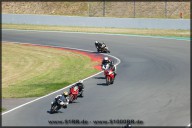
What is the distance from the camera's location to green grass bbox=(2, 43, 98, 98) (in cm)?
2345

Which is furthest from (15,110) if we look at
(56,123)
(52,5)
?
(52,5)

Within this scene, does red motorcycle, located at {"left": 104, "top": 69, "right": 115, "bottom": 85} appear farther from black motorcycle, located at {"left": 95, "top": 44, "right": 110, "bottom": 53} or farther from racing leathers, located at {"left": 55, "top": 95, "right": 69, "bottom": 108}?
black motorcycle, located at {"left": 95, "top": 44, "right": 110, "bottom": 53}

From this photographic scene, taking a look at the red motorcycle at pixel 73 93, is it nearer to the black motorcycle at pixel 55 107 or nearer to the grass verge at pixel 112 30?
the black motorcycle at pixel 55 107

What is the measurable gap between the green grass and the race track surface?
1.79 meters

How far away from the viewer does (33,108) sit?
18.4 meters

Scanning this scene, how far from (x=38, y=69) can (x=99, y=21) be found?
72.8ft

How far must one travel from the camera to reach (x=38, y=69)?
30062 mm

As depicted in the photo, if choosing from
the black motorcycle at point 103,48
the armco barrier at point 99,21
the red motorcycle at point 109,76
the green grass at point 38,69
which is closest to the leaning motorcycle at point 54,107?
the green grass at point 38,69

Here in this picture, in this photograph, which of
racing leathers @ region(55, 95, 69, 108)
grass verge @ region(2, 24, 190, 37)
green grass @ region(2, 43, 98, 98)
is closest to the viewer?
racing leathers @ region(55, 95, 69, 108)

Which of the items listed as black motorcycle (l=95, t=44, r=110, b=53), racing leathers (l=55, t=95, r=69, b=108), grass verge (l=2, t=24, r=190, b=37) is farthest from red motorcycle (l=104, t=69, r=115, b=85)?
grass verge (l=2, t=24, r=190, b=37)

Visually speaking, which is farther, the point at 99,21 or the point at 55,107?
the point at 99,21

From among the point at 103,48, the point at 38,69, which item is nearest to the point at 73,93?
the point at 38,69

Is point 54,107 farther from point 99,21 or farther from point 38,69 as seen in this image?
point 99,21

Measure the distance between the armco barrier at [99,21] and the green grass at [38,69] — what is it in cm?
1247
